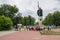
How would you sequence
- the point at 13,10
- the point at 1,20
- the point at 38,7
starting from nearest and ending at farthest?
the point at 1,20
the point at 38,7
the point at 13,10

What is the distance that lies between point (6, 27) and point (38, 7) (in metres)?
17.2

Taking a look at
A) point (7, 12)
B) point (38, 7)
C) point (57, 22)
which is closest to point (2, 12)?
point (7, 12)

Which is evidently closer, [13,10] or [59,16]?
[13,10]

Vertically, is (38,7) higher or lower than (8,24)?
higher

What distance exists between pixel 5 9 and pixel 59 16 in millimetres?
34816

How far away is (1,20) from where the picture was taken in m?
73.2

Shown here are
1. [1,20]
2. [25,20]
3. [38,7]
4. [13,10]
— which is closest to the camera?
[1,20]

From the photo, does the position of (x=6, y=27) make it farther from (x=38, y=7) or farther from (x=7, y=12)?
(x=7, y=12)

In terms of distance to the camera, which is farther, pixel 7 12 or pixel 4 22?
pixel 7 12

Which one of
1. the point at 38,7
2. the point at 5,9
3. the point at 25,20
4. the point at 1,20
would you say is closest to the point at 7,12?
the point at 5,9

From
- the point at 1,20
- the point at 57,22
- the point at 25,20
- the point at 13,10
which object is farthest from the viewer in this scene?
the point at 25,20

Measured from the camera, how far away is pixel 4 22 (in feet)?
241

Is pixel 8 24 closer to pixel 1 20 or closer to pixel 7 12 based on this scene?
pixel 1 20

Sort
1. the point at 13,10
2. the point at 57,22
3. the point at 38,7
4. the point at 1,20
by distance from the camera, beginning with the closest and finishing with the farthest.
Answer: the point at 1,20, the point at 38,7, the point at 13,10, the point at 57,22
